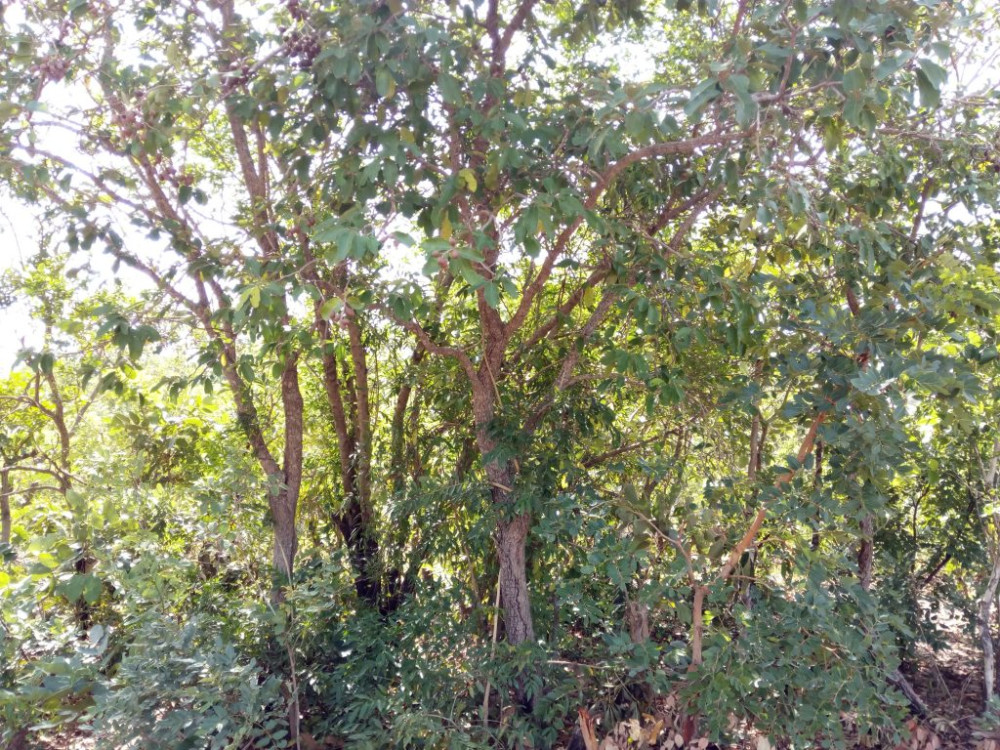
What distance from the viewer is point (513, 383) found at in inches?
164

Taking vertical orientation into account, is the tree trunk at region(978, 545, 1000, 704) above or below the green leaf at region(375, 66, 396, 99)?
below

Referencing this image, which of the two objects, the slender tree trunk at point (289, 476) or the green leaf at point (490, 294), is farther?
the slender tree trunk at point (289, 476)

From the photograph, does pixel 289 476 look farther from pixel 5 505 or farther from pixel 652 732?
pixel 652 732

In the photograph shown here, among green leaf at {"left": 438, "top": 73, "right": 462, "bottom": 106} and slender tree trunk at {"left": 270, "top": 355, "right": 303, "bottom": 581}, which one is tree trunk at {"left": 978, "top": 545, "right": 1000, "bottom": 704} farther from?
slender tree trunk at {"left": 270, "top": 355, "right": 303, "bottom": 581}

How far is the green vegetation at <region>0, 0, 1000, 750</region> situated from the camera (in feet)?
10.2

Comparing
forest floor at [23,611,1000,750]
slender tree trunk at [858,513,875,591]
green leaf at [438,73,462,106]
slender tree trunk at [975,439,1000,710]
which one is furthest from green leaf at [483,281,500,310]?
slender tree trunk at [975,439,1000,710]

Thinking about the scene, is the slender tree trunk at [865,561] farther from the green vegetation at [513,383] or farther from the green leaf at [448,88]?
the green leaf at [448,88]

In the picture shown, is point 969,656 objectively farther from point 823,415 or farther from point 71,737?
point 71,737

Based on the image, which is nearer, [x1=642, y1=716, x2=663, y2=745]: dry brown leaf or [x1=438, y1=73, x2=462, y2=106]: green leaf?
[x1=438, y1=73, x2=462, y2=106]: green leaf

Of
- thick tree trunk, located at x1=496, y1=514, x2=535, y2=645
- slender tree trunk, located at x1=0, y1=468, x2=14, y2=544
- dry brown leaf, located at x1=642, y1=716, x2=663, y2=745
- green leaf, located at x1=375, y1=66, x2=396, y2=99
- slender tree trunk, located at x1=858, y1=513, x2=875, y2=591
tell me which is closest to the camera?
green leaf, located at x1=375, y1=66, x2=396, y2=99

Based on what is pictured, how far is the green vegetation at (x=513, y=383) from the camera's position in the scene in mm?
3094

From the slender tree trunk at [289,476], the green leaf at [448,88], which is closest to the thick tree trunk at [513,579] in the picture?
the slender tree trunk at [289,476]

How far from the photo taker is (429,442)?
4410 mm

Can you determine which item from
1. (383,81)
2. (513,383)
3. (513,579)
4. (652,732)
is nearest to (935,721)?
(652,732)
